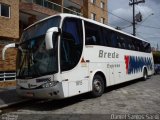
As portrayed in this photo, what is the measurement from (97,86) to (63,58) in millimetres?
2833

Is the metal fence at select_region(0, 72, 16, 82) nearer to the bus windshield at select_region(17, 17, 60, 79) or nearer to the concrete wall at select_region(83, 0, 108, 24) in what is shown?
the bus windshield at select_region(17, 17, 60, 79)

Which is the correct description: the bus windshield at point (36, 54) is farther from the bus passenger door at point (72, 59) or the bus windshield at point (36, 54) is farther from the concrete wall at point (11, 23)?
the concrete wall at point (11, 23)

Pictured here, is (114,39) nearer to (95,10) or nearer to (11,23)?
(11,23)

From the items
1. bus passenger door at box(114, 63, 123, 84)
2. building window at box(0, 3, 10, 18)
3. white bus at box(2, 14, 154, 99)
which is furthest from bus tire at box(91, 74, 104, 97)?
building window at box(0, 3, 10, 18)

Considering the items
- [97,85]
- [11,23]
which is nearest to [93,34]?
[97,85]

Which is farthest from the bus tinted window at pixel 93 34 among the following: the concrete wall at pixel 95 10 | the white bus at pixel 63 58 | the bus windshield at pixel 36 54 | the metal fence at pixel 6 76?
the concrete wall at pixel 95 10

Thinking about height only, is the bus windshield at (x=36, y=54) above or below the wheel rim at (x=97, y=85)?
above

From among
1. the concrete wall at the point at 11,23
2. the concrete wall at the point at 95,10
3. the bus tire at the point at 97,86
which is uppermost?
the concrete wall at the point at 95,10

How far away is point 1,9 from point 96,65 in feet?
44.3

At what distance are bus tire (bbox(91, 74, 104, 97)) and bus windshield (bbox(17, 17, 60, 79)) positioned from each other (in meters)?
2.71

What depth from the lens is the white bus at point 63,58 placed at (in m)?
8.69

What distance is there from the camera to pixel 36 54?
29.9ft

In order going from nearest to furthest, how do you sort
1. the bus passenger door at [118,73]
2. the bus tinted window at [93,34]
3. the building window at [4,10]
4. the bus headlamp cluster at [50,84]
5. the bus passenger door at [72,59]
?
the bus headlamp cluster at [50,84] → the bus passenger door at [72,59] → the bus tinted window at [93,34] → the bus passenger door at [118,73] → the building window at [4,10]

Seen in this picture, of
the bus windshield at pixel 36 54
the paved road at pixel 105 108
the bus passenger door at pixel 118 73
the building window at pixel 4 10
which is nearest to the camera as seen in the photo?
the paved road at pixel 105 108
